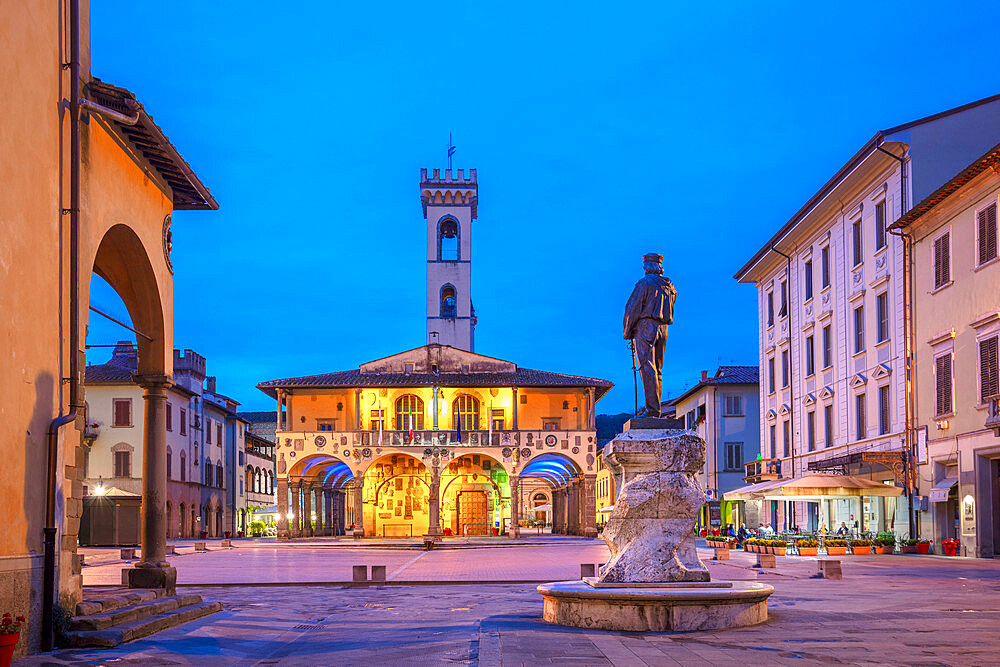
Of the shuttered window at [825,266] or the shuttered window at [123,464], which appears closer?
the shuttered window at [825,266]

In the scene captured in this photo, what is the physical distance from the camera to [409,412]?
5462 cm

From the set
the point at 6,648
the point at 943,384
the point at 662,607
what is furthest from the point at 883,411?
the point at 6,648

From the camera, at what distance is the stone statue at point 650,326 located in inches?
518

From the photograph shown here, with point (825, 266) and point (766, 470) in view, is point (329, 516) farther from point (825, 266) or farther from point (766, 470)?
point (825, 266)

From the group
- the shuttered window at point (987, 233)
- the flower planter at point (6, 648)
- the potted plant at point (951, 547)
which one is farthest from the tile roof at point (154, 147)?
the potted plant at point (951, 547)

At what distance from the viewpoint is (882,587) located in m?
17.3

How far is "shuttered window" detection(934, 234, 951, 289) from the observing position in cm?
2784

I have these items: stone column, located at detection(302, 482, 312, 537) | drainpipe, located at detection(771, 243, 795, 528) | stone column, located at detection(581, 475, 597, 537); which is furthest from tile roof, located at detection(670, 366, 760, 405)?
stone column, located at detection(302, 482, 312, 537)

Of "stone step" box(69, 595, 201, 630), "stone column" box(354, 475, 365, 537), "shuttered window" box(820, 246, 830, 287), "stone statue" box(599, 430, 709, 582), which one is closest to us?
"stone step" box(69, 595, 201, 630)

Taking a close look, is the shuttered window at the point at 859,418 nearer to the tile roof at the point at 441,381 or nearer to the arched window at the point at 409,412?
the tile roof at the point at 441,381

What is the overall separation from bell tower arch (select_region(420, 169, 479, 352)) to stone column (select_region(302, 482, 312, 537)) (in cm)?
1920

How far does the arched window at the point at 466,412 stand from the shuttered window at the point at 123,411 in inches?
655

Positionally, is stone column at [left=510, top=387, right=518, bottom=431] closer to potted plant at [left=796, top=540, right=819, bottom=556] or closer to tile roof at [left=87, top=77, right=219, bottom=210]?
potted plant at [left=796, top=540, right=819, bottom=556]

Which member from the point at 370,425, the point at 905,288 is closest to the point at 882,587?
the point at 905,288
